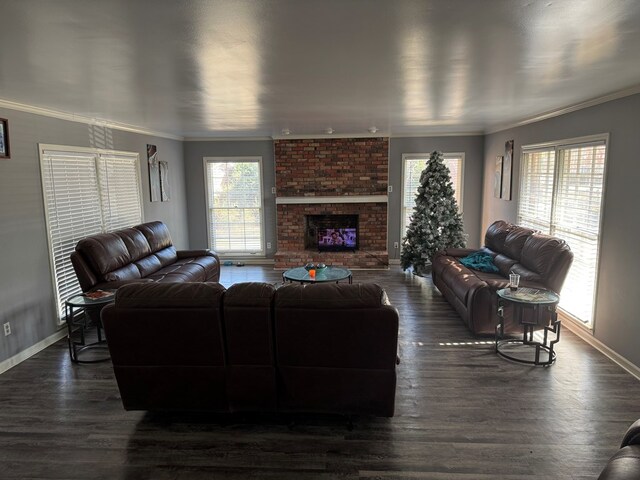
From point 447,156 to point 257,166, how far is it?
3.72 meters

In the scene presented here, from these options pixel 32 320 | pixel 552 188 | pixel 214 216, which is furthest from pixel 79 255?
pixel 552 188

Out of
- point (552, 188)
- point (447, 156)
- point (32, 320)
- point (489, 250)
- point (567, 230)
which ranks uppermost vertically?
point (447, 156)

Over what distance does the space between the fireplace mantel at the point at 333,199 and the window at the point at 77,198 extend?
2.90 metres

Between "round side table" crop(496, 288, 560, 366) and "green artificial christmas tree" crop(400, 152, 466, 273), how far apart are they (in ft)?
8.58

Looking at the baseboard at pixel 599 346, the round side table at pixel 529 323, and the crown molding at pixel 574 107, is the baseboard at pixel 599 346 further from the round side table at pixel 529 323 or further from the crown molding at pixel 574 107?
the crown molding at pixel 574 107

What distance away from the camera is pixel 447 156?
26.7 ft

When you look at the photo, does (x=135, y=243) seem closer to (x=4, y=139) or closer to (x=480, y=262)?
(x=4, y=139)

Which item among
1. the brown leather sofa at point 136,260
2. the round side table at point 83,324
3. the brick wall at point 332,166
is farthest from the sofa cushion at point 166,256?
the brick wall at point 332,166

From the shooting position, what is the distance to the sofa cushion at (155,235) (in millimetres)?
6031

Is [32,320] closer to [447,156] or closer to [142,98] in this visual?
[142,98]

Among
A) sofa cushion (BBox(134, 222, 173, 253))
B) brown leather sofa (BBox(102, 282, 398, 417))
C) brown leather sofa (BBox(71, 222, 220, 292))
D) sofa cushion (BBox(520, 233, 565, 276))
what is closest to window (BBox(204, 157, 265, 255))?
brown leather sofa (BBox(71, 222, 220, 292))

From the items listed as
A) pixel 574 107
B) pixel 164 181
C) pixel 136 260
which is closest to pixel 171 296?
pixel 136 260

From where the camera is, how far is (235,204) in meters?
8.62

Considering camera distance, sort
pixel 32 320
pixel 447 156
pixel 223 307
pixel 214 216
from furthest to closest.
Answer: pixel 214 216, pixel 447 156, pixel 32 320, pixel 223 307
